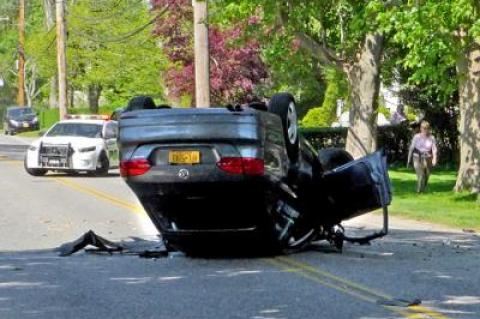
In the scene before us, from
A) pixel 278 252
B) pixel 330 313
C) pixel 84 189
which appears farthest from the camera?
pixel 84 189

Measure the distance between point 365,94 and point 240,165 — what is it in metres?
16.8

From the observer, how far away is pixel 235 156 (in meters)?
12.0

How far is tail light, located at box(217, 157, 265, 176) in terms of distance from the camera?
12008 mm

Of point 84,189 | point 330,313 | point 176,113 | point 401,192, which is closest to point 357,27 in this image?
point 401,192

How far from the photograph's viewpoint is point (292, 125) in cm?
1324

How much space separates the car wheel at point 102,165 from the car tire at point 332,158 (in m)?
17.4

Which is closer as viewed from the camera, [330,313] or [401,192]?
[330,313]

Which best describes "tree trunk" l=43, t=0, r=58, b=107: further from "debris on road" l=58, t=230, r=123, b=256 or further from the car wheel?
"debris on road" l=58, t=230, r=123, b=256

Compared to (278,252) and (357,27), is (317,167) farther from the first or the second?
(357,27)

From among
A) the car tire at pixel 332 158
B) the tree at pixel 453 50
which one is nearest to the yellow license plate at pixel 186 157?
the car tire at pixel 332 158

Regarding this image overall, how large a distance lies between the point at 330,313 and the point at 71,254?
518 cm

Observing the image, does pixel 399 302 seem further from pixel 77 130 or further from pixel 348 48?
pixel 77 130

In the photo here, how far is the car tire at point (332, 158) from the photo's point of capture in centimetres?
1449

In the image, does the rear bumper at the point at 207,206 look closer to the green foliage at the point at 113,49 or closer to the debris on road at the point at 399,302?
the debris on road at the point at 399,302
